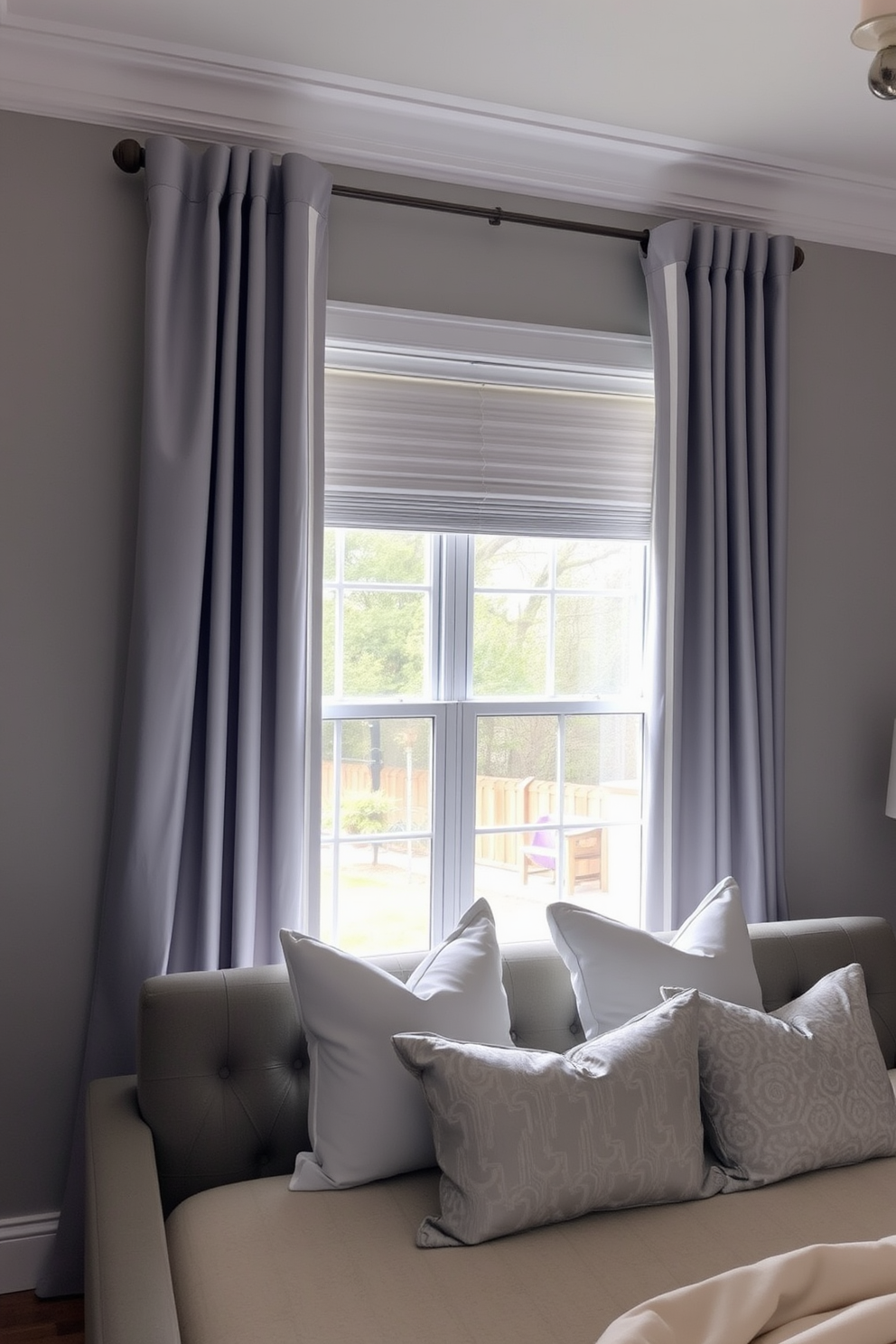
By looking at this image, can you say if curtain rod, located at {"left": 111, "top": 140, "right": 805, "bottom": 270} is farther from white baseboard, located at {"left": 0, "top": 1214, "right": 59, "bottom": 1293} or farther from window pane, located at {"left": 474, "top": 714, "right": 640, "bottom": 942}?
white baseboard, located at {"left": 0, "top": 1214, "right": 59, "bottom": 1293}

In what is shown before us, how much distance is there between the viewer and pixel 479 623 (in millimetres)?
2691

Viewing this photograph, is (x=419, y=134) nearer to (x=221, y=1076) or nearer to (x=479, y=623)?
(x=479, y=623)

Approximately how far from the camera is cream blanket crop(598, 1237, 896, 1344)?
1.33 m

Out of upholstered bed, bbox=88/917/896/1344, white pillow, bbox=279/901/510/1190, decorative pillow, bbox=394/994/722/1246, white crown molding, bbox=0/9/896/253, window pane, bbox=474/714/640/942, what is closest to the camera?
upholstered bed, bbox=88/917/896/1344

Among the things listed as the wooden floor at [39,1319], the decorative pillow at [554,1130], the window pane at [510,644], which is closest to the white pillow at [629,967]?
the decorative pillow at [554,1130]

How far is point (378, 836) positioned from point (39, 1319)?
125cm

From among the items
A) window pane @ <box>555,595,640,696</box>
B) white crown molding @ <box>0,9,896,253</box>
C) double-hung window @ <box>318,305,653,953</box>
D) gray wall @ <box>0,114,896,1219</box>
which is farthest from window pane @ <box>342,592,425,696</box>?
white crown molding @ <box>0,9,896,253</box>

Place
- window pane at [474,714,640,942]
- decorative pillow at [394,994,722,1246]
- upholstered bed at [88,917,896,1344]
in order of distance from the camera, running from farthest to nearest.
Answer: window pane at [474,714,640,942], decorative pillow at [394,994,722,1246], upholstered bed at [88,917,896,1344]

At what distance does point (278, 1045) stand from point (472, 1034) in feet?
1.23

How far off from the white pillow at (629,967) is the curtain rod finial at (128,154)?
1820 millimetres

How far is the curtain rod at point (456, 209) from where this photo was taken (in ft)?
7.26

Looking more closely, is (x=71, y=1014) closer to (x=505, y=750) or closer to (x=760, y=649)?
(x=505, y=750)

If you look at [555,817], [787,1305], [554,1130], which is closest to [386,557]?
[555,817]

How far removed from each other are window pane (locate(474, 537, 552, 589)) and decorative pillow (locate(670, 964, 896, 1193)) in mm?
1188
